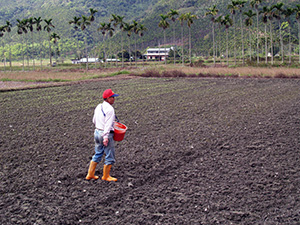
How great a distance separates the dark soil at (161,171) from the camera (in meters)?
5.29

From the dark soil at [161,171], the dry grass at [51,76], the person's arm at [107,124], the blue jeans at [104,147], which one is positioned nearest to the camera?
the dark soil at [161,171]

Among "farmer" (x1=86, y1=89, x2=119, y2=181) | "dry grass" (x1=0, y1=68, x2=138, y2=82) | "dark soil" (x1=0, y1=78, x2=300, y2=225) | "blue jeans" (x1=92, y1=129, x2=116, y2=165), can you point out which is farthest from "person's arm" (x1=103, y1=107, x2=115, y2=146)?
"dry grass" (x1=0, y1=68, x2=138, y2=82)

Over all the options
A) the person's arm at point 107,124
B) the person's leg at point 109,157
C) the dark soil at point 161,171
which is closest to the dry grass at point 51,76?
the dark soil at point 161,171

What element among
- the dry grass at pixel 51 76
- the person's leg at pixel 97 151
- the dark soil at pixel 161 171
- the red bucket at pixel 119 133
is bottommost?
the dark soil at pixel 161 171

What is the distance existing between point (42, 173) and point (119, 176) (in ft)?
5.64

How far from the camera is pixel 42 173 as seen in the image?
712 centimetres

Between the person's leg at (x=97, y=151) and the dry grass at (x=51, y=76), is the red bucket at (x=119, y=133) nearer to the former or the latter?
the person's leg at (x=97, y=151)

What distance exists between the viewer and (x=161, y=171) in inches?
283

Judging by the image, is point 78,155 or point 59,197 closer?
point 59,197

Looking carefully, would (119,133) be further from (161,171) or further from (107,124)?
(161,171)

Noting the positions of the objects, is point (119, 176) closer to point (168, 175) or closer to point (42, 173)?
point (168, 175)

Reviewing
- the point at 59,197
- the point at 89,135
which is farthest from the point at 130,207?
the point at 89,135

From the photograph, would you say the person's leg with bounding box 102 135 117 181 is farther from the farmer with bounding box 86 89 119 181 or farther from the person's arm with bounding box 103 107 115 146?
the person's arm with bounding box 103 107 115 146

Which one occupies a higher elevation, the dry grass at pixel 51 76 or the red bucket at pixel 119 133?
the dry grass at pixel 51 76
